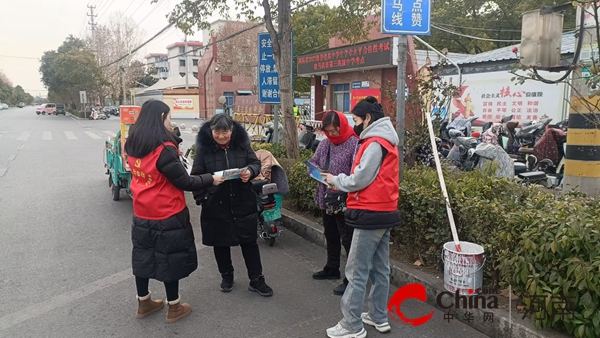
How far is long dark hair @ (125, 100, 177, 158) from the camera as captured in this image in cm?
311

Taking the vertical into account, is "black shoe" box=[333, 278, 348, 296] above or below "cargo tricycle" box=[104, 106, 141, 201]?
below

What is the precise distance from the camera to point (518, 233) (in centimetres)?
312

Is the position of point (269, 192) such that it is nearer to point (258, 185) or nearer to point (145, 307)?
point (258, 185)

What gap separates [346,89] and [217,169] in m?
19.1

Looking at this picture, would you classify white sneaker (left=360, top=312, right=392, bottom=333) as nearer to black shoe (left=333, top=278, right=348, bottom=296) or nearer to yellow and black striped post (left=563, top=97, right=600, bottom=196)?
black shoe (left=333, top=278, right=348, bottom=296)

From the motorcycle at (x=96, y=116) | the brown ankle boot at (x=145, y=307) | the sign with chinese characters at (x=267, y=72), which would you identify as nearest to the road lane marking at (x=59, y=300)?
the brown ankle boot at (x=145, y=307)

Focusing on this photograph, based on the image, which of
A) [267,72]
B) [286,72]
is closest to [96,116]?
[267,72]

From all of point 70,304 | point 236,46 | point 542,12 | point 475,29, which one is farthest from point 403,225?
point 236,46

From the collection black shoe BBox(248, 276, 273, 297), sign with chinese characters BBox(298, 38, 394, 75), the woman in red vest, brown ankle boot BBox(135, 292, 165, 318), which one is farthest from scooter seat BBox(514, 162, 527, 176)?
sign with chinese characters BBox(298, 38, 394, 75)

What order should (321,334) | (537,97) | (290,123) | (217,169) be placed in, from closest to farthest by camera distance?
(321,334), (217,169), (290,123), (537,97)

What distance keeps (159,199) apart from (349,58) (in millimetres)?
18153

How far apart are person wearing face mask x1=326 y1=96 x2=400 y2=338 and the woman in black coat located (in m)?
0.94

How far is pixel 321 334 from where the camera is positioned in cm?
322

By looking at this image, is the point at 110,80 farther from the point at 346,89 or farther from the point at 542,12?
the point at 542,12
